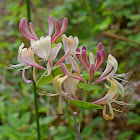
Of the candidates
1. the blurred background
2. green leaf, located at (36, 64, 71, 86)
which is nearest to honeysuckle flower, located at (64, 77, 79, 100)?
green leaf, located at (36, 64, 71, 86)

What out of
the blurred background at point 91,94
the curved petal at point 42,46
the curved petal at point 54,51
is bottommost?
the blurred background at point 91,94

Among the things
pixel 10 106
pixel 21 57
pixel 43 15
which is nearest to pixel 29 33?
pixel 21 57

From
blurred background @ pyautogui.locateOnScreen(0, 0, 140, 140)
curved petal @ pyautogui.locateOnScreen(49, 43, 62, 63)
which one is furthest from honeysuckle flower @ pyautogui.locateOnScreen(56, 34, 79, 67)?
blurred background @ pyautogui.locateOnScreen(0, 0, 140, 140)

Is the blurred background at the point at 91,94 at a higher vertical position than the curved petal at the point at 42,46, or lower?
lower

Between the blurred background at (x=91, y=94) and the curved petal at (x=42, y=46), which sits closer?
the curved petal at (x=42, y=46)

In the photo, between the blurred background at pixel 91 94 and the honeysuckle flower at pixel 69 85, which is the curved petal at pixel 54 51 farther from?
the blurred background at pixel 91 94

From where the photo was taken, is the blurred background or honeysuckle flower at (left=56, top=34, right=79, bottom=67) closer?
honeysuckle flower at (left=56, top=34, right=79, bottom=67)

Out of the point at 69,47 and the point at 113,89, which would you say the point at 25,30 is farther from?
the point at 113,89

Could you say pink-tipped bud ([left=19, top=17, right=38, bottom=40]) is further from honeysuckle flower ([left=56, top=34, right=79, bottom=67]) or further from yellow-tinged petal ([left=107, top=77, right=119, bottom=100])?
yellow-tinged petal ([left=107, top=77, right=119, bottom=100])

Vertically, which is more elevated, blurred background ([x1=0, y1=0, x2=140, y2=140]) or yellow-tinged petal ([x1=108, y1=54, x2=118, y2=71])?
yellow-tinged petal ([x1=108, y1=54, x2=118, y2=71])

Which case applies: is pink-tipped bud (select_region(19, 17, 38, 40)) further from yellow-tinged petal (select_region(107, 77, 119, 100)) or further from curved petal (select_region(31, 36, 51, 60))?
yellow-tinged petal (select_region(107, 77, 119, 100))

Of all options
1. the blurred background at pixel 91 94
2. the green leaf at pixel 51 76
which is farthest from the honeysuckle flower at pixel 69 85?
the blurred background at pixel 91 94

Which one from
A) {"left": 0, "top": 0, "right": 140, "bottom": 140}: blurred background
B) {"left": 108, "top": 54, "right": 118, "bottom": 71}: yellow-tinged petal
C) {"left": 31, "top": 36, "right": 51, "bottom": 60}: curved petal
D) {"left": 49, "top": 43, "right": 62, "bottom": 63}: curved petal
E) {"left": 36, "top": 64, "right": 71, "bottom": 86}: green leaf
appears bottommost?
{"left": 0, "top": 0, "right": 140, "bottom": 140}: blurred background

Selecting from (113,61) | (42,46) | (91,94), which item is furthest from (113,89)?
(91,94)
